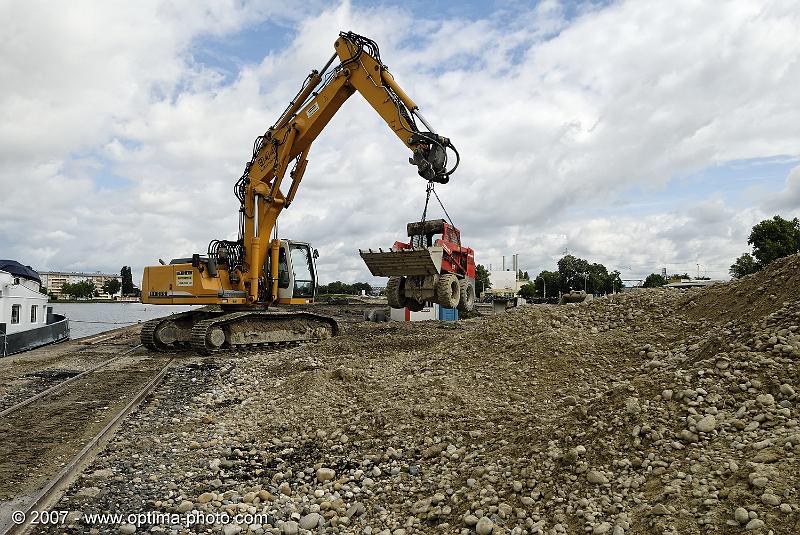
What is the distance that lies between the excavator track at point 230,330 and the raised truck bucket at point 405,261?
11.6ft

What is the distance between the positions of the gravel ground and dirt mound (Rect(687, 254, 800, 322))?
0.04 meters

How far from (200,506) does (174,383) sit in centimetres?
599

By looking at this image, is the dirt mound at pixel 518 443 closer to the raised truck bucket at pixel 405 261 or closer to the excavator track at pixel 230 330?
the raised truck bucket at pixel 405 261

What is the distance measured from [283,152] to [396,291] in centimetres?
505

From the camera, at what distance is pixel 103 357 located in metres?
14.7

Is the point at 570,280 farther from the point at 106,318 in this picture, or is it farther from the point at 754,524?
the point at 754,524

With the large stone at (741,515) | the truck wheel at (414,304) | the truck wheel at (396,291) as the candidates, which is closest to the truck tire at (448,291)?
the truck wheel at (414,304)

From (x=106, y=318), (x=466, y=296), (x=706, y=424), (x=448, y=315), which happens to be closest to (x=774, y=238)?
(x=448, y=315)

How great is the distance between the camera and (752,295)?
809 cm

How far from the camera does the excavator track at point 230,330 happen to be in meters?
13.9

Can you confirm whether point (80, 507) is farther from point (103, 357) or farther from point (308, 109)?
point (308, 109)

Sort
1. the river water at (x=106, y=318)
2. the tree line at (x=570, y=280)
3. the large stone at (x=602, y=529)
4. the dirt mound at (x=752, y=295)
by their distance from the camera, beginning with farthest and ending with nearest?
the tree line at (x=570, y=280) → the river water at (x=106, y=318) → the dirt mound at (x=752, y=295) → the large stone at (x=602, y=529)

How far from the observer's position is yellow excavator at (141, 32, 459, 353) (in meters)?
14.3

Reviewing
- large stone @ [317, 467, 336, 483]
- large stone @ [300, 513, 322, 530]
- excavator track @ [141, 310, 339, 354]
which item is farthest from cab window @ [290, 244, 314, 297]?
large stone @ [300, 513, 322, 530]
